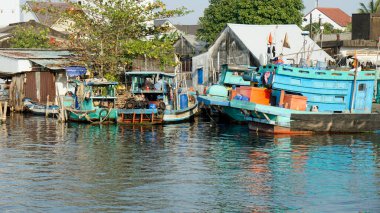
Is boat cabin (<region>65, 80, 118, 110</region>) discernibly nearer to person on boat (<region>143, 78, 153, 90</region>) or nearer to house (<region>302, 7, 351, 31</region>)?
person on boat (<region>143, 78, 153, 90</region>)

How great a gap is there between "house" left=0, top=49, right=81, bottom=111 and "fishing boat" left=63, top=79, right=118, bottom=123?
22.8 feet

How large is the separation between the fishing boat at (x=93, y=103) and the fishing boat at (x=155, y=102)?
79 cm

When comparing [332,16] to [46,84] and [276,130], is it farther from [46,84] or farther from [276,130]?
[276,130]

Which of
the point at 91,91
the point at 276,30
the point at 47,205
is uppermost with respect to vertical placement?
the point at 276,30

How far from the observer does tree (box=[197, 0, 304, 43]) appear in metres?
55.6

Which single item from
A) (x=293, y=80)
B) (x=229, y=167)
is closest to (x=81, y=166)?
(x=229, y=167)

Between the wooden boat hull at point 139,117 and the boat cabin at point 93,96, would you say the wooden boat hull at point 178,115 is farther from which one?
the boat cabin at point 93,96

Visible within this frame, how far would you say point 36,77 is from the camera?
46594 millimetres

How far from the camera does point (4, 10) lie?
8075 cm

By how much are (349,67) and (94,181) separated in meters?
17.4

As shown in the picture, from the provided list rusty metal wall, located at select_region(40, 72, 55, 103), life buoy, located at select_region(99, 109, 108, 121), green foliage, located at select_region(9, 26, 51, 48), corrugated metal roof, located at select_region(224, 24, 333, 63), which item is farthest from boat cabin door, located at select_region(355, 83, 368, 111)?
green foliage, located at select_region(9, 26, 51, 48)

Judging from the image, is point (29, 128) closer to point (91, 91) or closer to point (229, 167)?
point (91, 91)

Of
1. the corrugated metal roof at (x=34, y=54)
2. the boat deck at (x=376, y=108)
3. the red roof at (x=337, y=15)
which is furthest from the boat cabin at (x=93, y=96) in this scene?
the red roof at (x=337, y=15)

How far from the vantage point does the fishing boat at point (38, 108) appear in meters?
43.5
